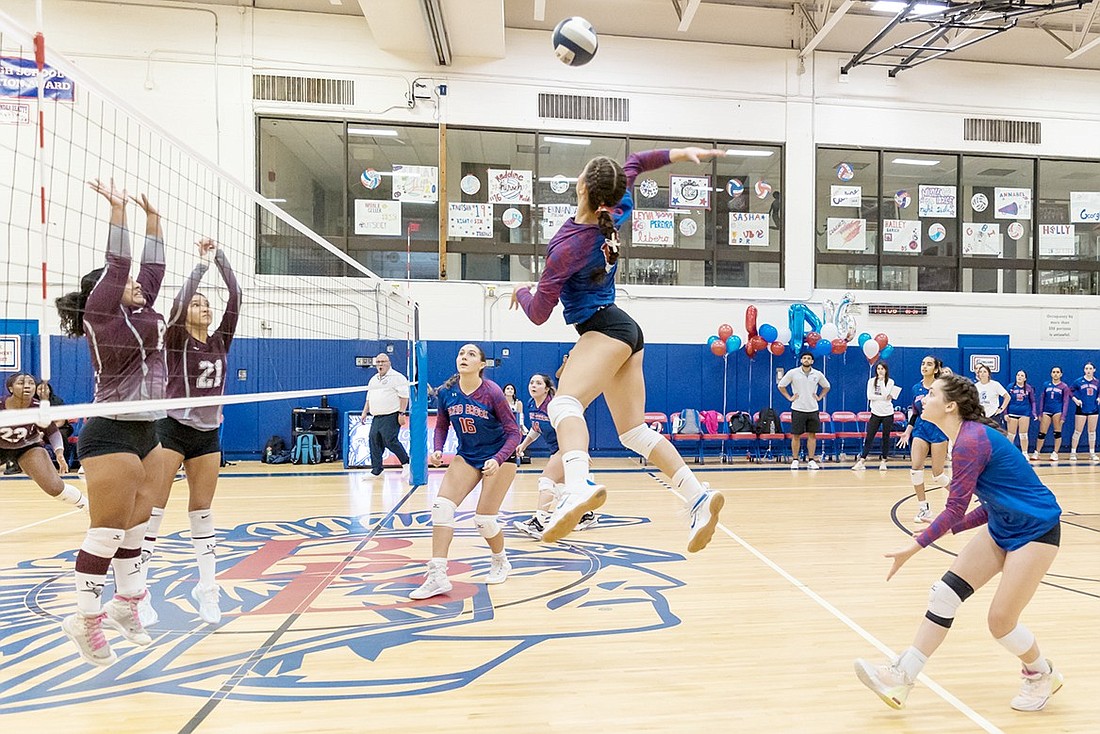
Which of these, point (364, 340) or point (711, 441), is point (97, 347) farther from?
point (711, 441)

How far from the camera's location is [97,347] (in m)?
3.33

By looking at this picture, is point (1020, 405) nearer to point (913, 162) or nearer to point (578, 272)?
point (913, 162)

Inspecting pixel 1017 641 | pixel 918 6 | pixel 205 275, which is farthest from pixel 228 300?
pixel 918 6

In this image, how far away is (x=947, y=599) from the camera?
307 centimetres

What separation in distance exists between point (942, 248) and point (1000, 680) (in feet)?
39.4

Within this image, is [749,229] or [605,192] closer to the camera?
[605,192]

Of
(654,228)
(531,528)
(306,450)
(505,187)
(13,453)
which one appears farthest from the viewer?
(654,228)

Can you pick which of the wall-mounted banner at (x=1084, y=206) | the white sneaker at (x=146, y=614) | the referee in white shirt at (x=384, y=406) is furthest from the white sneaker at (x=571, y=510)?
the wall-mounted banner at (x=1084, y=206)

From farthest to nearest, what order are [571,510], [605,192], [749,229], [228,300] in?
[749,229], [228,300], [605,192], [571,510]

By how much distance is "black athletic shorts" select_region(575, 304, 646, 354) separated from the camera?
2932 mm

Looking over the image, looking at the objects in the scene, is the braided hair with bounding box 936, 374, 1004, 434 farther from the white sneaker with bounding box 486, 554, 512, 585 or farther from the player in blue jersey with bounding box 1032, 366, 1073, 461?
the player in blue jersey with bounding box 1032, 366, 1073, 461

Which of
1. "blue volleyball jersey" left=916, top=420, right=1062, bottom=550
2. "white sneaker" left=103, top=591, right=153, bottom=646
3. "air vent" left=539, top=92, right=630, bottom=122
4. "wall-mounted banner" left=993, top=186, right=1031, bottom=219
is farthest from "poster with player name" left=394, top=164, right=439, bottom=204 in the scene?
"wall-mounted banner" left=993, top=186, right=1031, bottom=219

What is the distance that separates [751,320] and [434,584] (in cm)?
876

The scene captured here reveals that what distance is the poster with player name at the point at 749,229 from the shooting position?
43.1ft
